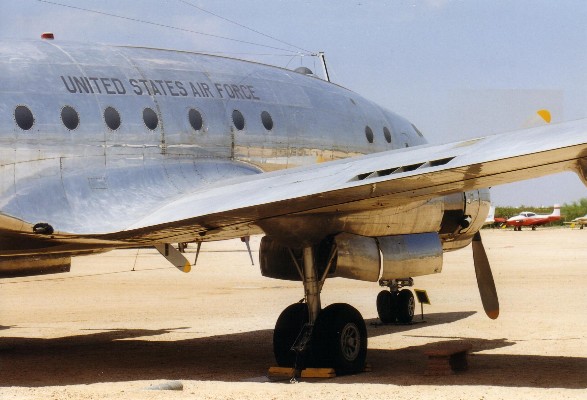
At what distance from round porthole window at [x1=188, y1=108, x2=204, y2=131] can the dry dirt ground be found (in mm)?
3622

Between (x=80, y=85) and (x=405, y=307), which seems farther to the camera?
(x=405, y=307)

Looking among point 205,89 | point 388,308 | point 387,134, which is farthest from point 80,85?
point 388,308

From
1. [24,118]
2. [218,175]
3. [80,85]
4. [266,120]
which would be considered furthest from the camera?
[266,120]

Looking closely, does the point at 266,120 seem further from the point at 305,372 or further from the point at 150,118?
the point at 305,372

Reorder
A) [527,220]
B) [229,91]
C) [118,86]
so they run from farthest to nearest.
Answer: [527,220], [229,91], [118,86]

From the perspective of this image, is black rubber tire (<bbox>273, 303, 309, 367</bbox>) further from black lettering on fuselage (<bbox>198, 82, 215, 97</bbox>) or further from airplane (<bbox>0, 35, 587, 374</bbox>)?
black lettering on fuselage (<bbox>198, 82, 215, 97</bbox>)

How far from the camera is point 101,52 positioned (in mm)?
15359

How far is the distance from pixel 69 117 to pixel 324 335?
4593mm

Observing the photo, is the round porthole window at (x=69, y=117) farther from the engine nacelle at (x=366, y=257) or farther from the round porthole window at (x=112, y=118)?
the engine nacelle at (x=366, y=257)

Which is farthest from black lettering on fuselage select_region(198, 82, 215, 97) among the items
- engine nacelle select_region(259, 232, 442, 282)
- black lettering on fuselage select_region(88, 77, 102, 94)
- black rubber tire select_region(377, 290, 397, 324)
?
black rubber tire select_region(377, 290, 397, 324)

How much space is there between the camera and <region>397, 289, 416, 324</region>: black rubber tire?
22.5m

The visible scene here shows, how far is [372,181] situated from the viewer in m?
11.9

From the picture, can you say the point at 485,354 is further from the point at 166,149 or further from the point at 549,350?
the point at 166,149

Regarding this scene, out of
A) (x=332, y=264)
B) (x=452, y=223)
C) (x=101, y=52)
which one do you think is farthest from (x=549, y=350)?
(x=101, y=52)
